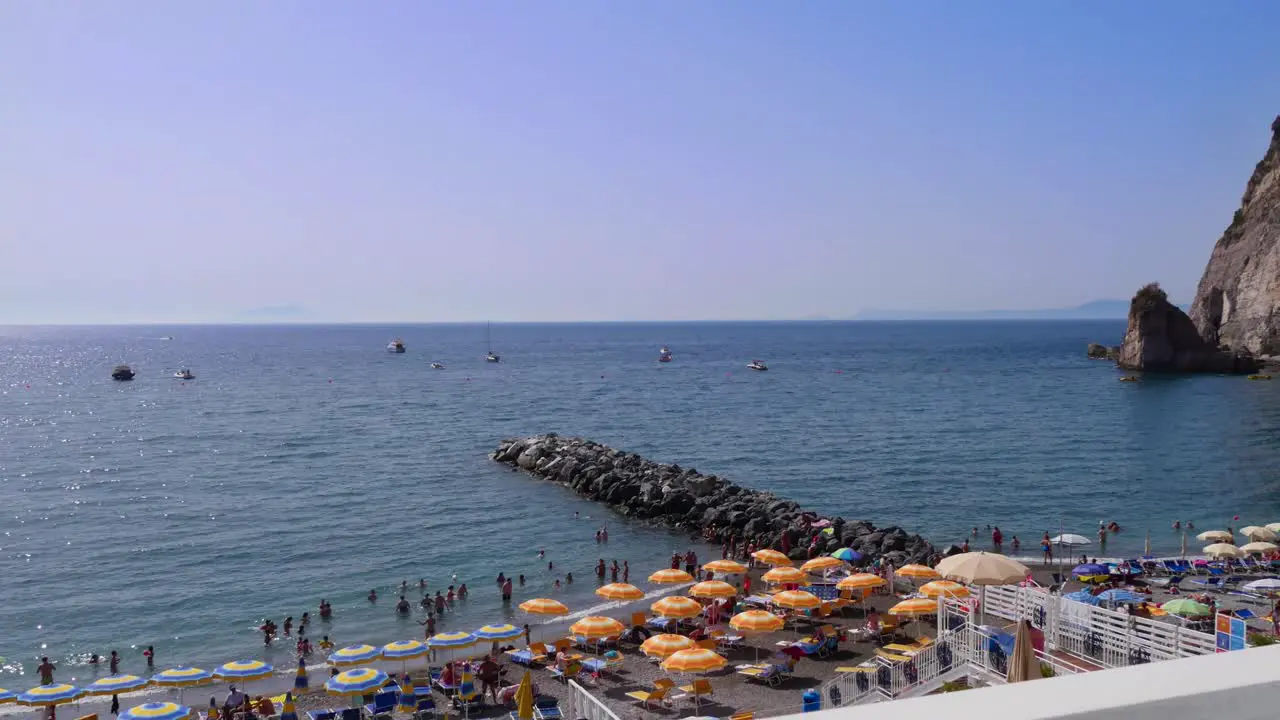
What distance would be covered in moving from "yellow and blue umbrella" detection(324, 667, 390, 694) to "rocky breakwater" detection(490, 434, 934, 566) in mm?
19704

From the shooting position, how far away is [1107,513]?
44594 millimetres

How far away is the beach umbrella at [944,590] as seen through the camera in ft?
83.1

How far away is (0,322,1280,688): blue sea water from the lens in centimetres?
3366

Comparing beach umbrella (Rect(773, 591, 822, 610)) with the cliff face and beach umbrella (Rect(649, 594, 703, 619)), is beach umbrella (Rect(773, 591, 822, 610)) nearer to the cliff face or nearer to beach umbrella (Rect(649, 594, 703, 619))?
beach umbrella (Rect(649, 594, 703, 619))

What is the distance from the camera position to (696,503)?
44969 millimetres

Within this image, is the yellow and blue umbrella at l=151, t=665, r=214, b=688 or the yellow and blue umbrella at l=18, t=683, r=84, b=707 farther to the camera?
the yellow and blue umbrella at l=151, t=665, r=214, b=688

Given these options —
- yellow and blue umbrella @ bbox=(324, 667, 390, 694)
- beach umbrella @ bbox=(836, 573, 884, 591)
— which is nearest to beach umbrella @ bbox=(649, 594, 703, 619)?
beach umbrella @ bbox=(836, 573, 884, 591)

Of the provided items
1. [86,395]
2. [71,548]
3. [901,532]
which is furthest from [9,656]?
[86,395]

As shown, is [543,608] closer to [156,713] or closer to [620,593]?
[620,593]

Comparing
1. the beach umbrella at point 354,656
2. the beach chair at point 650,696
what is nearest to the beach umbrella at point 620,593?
the beach chair at point 650,696

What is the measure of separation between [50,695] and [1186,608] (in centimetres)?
2748

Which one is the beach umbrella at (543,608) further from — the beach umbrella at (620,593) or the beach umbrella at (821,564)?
the beach umbrella at (821,564)

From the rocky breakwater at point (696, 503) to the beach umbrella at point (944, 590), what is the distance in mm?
8434

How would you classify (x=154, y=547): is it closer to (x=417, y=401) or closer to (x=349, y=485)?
(x=349, y=485)
